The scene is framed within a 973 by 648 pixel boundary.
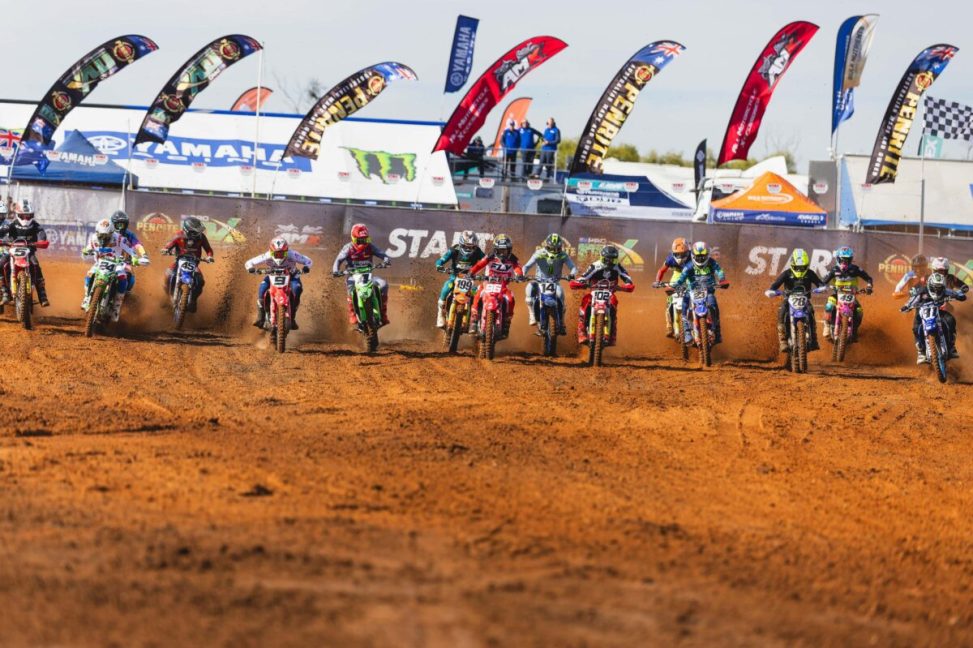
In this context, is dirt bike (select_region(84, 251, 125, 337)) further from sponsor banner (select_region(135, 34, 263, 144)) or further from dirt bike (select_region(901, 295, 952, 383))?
dirt bike (select_region(901, 295, 952, 383))

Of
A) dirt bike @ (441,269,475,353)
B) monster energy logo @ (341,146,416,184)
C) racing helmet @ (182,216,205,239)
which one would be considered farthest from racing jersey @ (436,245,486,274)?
monster energy logo @ (341,146,416,184)

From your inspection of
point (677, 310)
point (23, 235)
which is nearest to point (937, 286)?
point (677, 310)

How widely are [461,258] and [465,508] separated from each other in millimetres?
10448

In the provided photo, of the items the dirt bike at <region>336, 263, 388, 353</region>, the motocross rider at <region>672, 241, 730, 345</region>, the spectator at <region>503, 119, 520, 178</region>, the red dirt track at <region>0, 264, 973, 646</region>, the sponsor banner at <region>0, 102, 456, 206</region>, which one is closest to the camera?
the red dirt track at <region>0, 264, 973, 646</region>

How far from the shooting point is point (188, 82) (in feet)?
82.5

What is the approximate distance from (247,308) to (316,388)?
688 cm

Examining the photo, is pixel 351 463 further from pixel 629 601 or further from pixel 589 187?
pixel 589 187

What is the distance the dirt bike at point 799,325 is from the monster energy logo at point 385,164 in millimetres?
14004

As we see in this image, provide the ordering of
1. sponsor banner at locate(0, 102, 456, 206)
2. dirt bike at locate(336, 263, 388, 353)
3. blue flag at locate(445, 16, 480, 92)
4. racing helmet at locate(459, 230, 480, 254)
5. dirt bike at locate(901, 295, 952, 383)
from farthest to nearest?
1. sponsor banner at locate(0, 102, 456, 206)
2. blue flag at locate(445, 16, 480, 92)
3. racing helmet at locate(459, 230, 480, 254)
4. dirt bike at locate(336, 263, 388, 353)
5. dirt bike at locate(901, 295, 952, 383)

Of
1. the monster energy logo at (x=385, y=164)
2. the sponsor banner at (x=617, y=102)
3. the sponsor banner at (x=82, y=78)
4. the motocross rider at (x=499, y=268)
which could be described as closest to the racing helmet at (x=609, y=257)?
the motocross rider at (x=499, y=268)

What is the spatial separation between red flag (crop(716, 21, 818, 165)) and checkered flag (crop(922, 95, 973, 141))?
292 cm

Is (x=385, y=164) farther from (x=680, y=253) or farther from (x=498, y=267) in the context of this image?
(x=498, y=267)

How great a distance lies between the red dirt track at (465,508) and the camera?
494 centimetres

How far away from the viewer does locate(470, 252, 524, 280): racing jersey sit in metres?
16.7
